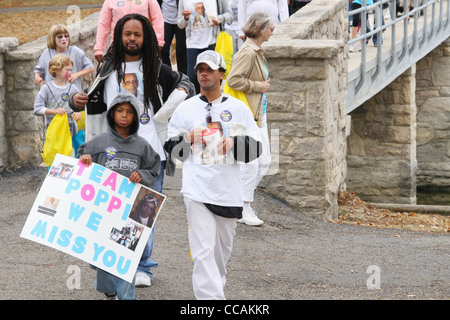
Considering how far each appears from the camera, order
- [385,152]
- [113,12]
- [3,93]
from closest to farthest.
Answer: [113,12]
[3,93]
[385,152]

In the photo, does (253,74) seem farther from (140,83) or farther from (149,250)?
(149,250)

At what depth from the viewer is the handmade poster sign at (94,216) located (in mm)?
5133

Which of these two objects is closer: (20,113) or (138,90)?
(138,90)

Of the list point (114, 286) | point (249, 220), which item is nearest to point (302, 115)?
point (249, 220)

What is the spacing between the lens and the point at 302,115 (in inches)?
353

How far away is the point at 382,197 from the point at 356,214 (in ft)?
16.4

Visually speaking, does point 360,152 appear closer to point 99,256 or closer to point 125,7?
point 125,7

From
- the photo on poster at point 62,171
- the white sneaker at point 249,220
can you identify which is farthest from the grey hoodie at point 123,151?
the white sneaker at point 249,220

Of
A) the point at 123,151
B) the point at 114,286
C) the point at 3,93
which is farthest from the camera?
the point at 3,93

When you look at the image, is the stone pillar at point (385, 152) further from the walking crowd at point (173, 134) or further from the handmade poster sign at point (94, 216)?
the handmade poster sign at point (94, 216)

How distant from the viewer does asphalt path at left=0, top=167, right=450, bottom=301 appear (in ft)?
19.9

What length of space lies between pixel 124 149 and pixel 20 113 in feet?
16.6

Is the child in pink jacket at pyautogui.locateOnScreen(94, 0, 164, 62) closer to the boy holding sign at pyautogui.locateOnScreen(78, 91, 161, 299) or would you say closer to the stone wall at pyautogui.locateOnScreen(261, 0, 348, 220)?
the stone wall at pyautogui.locateOnScreen(261, 0, 348, 220)

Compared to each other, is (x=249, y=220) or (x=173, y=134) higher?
(x=173, y=134)
